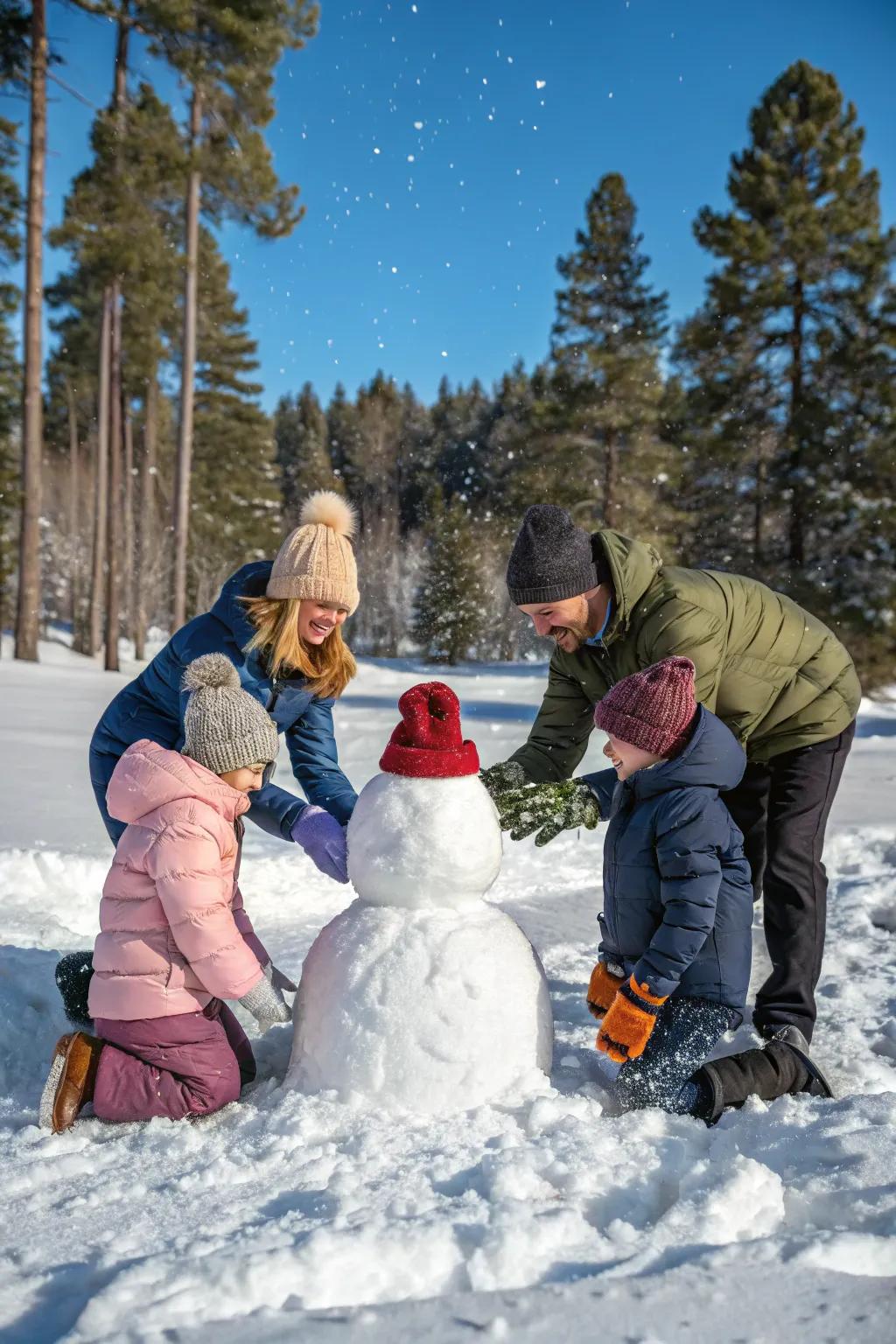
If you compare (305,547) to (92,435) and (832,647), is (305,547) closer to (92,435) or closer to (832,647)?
(832,647)

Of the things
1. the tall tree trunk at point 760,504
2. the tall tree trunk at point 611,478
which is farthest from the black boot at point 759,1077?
the tall tree trunk at point 611,478

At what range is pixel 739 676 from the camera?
2.90 m

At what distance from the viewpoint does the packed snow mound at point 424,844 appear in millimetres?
2320

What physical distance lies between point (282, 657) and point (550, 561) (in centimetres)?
90

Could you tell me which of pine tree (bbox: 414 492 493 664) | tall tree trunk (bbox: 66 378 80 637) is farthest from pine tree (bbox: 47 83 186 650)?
pine tree (bbox: 414 492 493 664)

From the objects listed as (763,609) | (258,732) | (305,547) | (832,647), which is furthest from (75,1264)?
(832,647)

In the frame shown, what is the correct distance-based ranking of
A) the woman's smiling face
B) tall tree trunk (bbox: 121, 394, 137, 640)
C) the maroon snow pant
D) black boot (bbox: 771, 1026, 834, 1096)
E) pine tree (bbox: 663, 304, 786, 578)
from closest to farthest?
the maroon snow pant
black boot (bbox: 771, 1026, 834, 1096)
the woman's smiling face
pine tree (bbox: 663, 304, 786, 578)
tall tree trunk (bbox: 121, 394, 137, 640)

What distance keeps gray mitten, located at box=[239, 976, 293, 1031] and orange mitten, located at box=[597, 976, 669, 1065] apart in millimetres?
856

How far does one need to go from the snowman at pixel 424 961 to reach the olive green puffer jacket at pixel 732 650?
2.43 ft

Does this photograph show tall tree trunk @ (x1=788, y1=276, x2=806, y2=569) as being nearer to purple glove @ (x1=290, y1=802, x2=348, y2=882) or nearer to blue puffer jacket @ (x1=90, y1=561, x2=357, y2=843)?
blue puffer jacket @ (x1=90, y1=561, x2=357, y2=843)

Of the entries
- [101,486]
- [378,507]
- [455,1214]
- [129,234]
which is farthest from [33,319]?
[378,507]

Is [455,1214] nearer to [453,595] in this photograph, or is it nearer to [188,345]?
[188,345]

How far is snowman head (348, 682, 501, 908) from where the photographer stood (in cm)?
232

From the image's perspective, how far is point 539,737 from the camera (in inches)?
132
